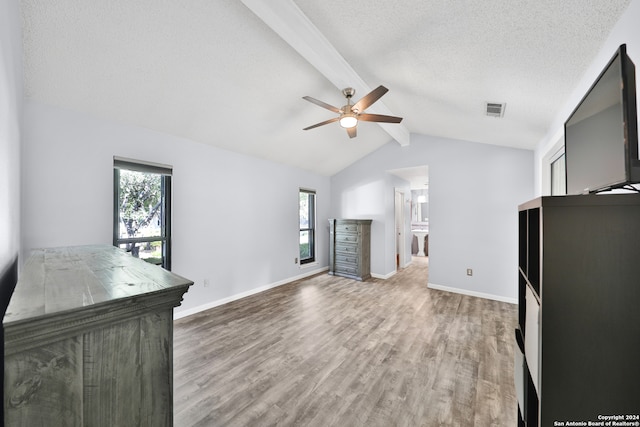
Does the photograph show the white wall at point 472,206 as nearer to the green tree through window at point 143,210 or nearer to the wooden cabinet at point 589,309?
the wooden cabinet at point 589,309

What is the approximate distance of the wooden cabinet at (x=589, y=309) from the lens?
2.42 feet

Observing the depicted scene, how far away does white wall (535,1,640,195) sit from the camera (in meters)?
1.18

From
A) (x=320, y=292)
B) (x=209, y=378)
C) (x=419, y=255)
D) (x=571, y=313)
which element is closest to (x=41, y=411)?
(x=571, y=313)

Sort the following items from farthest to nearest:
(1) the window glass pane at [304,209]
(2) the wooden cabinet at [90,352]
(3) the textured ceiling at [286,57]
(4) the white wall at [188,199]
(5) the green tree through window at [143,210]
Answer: (1) the window glass pane at [304,209] < (5) the green tree through window at [143,210] < (4) the white wall at [188,199] < (3) the textured ceiling at [286,57] < (2) the wooden cabinet at [90,352]

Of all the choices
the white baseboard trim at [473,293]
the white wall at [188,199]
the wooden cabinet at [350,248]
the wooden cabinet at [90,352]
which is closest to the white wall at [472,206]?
the white baseboard trim at [473,293]

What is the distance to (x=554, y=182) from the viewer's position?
3.07 meters

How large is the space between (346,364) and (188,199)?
276 centimetres

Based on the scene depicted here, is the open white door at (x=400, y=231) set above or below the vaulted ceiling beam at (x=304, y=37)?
below

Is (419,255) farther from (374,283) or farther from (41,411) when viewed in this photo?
(41,411)

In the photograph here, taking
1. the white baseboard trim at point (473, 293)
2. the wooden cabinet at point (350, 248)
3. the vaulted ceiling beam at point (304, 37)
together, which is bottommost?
the white baseboard trim at point (473, 293)

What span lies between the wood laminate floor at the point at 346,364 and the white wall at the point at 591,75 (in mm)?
2006

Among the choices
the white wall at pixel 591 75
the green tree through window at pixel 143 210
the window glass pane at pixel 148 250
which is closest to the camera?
the white wall at pixel 591 75

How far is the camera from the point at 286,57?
2441 mm

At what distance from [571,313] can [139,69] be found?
313 centimetres
